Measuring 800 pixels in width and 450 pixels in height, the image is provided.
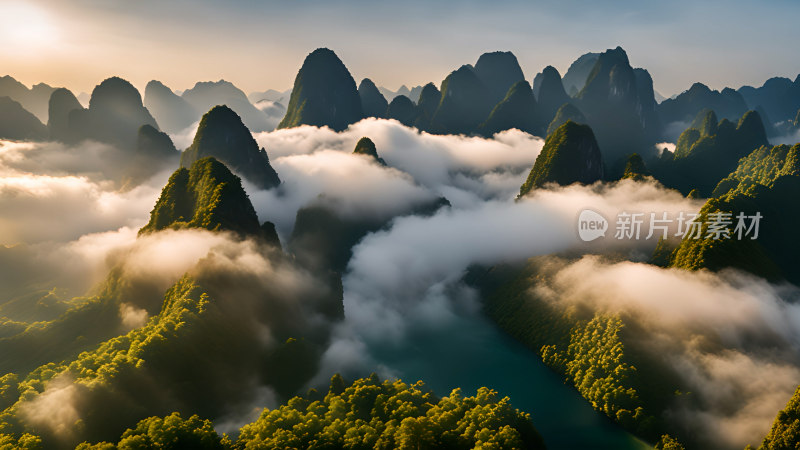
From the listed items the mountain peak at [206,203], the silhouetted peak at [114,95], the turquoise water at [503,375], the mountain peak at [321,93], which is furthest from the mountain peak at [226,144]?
the silhouetted peak at [114,95]

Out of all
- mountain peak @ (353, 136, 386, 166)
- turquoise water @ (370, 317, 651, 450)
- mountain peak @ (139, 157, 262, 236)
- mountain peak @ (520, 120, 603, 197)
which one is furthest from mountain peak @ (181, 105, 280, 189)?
mountain peak @ (520, 120, 603, 197)

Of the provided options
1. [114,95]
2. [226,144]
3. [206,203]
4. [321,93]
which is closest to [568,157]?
[206,203]

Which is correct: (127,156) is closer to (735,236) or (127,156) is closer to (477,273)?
(477,273)

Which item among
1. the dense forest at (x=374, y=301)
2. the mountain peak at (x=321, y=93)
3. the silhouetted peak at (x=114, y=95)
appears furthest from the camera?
the mountain peak at (x=321, y=93)

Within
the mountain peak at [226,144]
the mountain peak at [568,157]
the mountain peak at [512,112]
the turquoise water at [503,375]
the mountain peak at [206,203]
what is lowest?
the turquoise water at [503,375]

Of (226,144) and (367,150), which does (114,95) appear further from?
(367,150)

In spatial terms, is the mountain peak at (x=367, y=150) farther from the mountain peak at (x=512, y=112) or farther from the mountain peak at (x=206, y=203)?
the mountain peak at (x=512, y=112)

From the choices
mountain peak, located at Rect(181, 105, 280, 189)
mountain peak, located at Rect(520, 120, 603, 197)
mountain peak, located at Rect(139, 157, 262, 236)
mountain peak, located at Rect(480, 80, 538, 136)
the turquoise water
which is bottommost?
the turquoise water

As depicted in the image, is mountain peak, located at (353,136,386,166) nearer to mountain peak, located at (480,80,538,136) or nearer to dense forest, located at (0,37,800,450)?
dense forest, located at (0,37,800,450)

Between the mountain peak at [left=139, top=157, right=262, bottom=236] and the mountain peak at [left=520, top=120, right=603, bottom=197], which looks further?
the mountain peak at [left=520, top=120, right=603, bottom=197]
